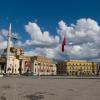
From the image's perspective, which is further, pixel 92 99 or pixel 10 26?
pixel 10 26

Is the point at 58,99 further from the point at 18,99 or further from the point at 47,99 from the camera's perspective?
the point at 18,99

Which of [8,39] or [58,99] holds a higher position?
[8,39]

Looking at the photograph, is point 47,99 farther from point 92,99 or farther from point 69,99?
point 92,99

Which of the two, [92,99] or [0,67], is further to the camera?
[0,67]

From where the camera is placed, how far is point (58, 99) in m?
19.0

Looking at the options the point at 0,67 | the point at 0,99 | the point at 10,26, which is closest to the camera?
the point at 0,99

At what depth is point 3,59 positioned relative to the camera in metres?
200

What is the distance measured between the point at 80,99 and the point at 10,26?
151 m

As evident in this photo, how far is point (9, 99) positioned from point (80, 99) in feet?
15.1

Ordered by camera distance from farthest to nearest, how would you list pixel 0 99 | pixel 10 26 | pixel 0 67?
1. pixel 0 67
2. pixel 10 26
3. pixel 0 99

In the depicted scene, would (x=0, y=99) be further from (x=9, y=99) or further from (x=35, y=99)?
(x=35, y=99)

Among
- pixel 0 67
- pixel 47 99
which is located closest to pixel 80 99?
pixel 47 99

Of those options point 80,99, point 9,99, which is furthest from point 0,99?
point 80,99

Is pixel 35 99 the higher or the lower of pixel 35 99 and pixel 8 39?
the lower
